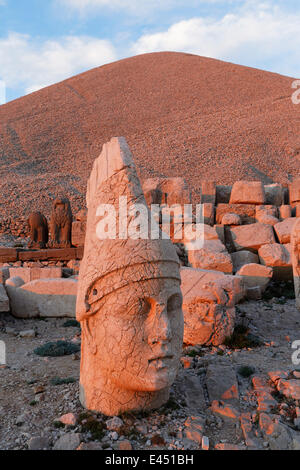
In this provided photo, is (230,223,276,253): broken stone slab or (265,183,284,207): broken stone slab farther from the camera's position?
(265,183,284,207): broken stone slab

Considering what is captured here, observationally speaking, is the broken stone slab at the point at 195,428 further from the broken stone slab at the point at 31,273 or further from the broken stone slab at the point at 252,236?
the broken stone slab at the point at 252,236

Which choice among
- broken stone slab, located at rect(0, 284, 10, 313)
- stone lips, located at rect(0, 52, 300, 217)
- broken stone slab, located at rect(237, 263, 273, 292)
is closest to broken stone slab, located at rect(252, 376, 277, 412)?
broken stone slab, located at rect(237, 263, 273, 292)

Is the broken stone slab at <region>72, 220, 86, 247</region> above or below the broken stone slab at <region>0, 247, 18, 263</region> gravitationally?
above

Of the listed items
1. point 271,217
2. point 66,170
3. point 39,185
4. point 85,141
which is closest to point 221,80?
point 85,141

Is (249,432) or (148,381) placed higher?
(148,381)

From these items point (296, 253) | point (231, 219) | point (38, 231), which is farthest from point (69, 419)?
point (38, 231)

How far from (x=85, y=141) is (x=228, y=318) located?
3434cm

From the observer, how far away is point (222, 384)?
12.7 ft

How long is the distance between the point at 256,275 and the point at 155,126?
33.8m

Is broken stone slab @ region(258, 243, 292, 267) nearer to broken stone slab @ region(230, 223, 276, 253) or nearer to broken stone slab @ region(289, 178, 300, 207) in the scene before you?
broken stone slab @ region(230, 223, 276, 253)

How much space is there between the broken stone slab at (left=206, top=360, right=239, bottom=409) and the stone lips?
17751mm

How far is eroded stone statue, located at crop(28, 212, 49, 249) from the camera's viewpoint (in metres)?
12.2

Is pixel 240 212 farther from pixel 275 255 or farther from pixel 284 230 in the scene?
pixel 275 255

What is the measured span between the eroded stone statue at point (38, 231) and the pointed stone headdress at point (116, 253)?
9358 millimetres
